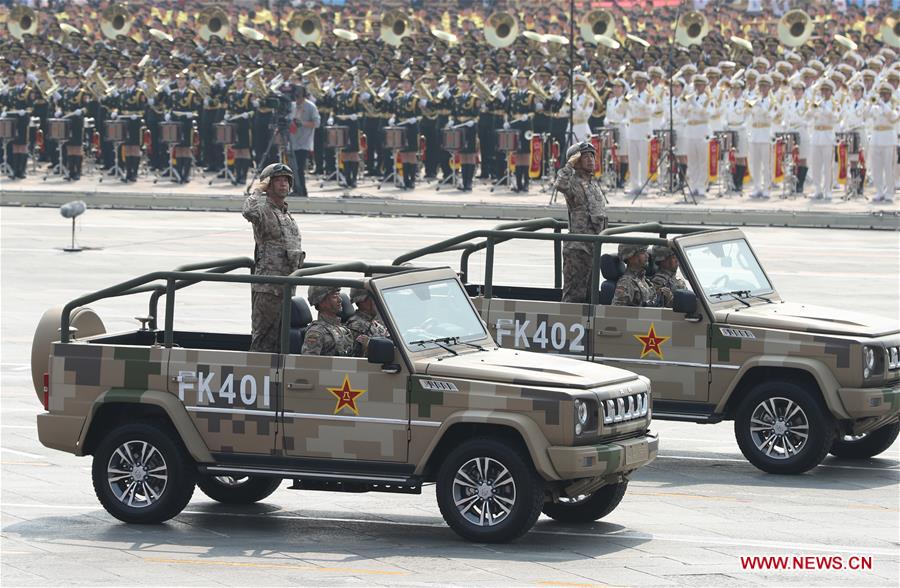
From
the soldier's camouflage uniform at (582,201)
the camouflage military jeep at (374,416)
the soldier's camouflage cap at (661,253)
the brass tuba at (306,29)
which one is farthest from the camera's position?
the brass tuba at (306,29)

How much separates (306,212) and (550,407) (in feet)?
83.6

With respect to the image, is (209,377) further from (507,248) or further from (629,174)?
(629,174)

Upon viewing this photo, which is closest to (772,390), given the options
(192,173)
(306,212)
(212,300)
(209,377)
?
(209,377)

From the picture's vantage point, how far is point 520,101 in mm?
38969

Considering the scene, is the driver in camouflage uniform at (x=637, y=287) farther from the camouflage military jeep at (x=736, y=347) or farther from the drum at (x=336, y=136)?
the drum at (x=336, y=136)

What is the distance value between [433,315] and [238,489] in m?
2.02

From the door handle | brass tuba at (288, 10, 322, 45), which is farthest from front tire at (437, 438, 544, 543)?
brass tuba at (288, 10, 322, 45)

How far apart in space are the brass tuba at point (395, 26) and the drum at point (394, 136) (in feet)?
37.6

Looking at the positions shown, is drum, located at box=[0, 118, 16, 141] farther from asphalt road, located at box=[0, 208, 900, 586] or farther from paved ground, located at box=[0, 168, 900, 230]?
asphalt road, located at box=[0, 208, 900, 586]

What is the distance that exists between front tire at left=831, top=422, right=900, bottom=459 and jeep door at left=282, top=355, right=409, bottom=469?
178 inches

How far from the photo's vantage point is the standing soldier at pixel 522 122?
38750 millimetres

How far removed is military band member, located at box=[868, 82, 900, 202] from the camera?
3638 cm

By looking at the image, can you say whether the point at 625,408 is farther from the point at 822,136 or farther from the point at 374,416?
the point at 822,136

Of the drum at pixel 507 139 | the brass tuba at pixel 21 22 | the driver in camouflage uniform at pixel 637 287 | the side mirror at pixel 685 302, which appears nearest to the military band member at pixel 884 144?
the drum at pixel 507 139
